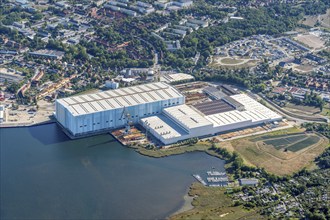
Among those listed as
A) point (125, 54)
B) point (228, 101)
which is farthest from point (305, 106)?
point (125, 54)

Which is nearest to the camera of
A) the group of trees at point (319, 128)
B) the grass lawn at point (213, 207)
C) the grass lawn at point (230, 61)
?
the grass lawn at point (213, 207)

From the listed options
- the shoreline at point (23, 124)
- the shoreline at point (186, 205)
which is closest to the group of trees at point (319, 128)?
the shoreline at point (186, 205)

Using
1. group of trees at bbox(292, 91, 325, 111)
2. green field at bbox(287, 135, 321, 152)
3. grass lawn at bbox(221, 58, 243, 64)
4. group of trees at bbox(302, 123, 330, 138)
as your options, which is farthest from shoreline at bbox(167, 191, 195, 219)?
grass lawn at bbox(221, 58, 243, 64)

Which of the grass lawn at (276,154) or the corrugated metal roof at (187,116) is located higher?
the corrugated metal roof at (187,116)

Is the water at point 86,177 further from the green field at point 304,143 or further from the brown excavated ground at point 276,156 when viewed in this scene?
Result: the green field at point 304,143

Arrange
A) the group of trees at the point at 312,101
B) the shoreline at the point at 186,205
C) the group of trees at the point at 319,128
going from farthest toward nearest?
the group of trees at the point at 312,101 < the group of trees at the point at 319,128 < the shoreline at the point at 186,205

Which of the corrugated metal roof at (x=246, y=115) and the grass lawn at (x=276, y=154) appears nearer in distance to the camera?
the grass lawn at (x=276, y=154)

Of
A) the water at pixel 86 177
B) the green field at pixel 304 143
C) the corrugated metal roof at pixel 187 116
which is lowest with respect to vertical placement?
the water at pixel 86 177

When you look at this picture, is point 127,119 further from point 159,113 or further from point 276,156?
point 276,156

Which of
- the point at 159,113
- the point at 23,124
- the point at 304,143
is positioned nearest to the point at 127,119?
the point at 159,113
